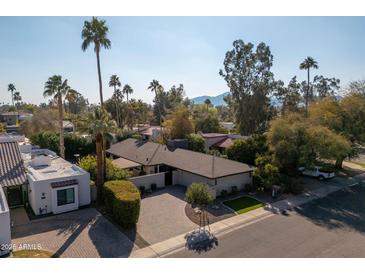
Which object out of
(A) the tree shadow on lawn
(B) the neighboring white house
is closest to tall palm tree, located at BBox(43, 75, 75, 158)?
(B) the neighboring white house

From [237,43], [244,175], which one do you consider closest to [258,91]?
[237,43]

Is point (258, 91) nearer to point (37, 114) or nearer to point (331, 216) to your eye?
point (331, 216)

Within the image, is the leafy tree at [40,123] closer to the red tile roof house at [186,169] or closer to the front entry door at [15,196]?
the red tile roof house at [186,169]

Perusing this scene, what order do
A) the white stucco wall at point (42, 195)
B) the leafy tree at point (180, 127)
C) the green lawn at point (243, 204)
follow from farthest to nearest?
the leafy tree at point (180, 127) → the green lawn at point (243, 204) → the white stucco wall at point (42, 195)

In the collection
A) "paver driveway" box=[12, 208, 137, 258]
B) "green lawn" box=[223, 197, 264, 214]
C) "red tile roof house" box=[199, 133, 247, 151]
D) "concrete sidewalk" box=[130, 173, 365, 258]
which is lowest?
"concrete sidewalk" box=[130, 173, 365, 258]

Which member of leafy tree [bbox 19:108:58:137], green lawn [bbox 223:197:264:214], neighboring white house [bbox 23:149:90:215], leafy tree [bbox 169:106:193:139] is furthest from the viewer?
leafy tree [bbox 19:108:58:137]

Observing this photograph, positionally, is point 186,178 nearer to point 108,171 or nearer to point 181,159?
point 181,159

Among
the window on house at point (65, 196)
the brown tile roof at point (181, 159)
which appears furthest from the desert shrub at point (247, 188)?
the window on house at point (65, 196)

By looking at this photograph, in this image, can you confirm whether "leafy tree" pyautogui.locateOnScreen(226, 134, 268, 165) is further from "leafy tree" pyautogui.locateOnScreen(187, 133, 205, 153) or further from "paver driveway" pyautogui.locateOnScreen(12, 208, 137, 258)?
"paver driveway" pyautogui.locateOnScreen(12, 208, 137, 258)
